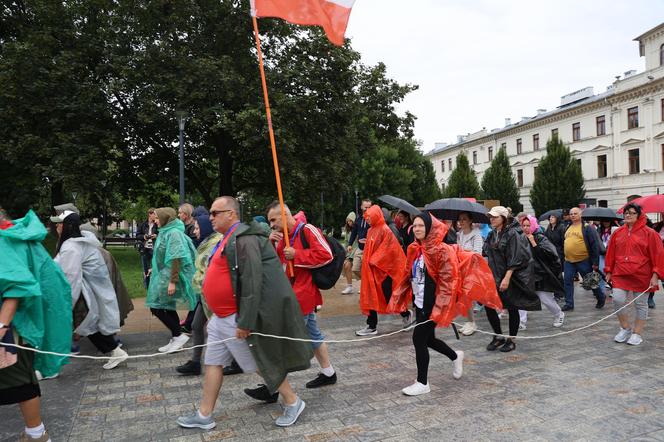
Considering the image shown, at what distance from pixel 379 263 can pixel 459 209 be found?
1.47 m

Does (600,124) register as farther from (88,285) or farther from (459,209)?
(88,285)

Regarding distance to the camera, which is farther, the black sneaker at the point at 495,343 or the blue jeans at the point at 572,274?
the blue jeans at the point at 572,274

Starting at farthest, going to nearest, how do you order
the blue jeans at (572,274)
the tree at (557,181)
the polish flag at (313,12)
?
the tree at (557,181)
the blue jeans at (572,274)
the polish flag at (313,12)

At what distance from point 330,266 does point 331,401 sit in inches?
48.2

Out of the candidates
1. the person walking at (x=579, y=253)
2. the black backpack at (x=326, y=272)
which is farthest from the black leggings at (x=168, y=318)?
the person walking at (x=579, y=253)

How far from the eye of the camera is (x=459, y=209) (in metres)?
7.11

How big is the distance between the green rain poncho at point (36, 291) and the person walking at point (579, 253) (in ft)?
26.7

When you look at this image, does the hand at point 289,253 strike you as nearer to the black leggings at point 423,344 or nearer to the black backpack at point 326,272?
the black backpack at point 326,272

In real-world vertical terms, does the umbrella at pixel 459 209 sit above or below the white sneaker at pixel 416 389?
above

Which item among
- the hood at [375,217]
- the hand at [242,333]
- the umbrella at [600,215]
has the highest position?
the hood at [375,217]

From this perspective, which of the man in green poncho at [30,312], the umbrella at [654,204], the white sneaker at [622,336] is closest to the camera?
the man in green poncho at [30,312]

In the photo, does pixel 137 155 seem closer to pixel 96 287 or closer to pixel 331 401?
pixel 96 287

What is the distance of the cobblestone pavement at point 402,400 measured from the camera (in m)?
3.68

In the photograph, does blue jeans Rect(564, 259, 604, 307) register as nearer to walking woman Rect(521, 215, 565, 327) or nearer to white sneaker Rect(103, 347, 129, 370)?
walking woman Rect(521, 215, 565, 327)
